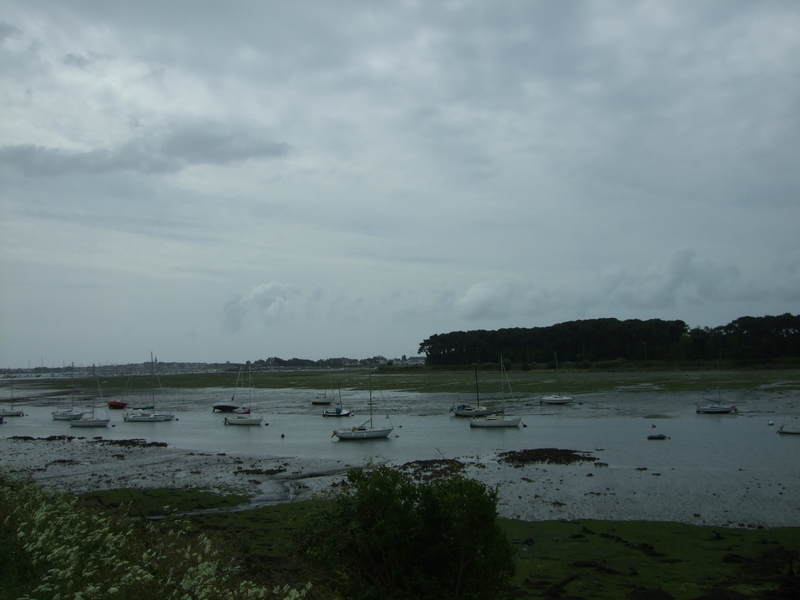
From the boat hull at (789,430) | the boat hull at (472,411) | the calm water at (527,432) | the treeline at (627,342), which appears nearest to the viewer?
the calm water at (527,432)

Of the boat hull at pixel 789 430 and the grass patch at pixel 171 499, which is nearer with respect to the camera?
the grass patch at pixel 171 499

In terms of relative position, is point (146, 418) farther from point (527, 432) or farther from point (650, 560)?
point (650, 560)

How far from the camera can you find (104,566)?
34.4 ft

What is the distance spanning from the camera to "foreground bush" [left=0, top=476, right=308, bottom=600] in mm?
8969

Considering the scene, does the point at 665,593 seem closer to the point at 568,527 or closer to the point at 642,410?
the point at 568,527

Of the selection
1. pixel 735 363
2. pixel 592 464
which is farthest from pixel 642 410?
pixel 735 363

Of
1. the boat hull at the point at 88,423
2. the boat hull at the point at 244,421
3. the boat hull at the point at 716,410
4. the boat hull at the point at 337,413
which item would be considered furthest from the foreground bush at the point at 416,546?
the boat hull at the point at 88,423

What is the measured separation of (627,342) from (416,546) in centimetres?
15305

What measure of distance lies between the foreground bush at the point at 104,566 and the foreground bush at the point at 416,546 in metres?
1.03

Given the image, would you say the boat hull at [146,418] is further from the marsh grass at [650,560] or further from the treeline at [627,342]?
the treeline at [627,342]

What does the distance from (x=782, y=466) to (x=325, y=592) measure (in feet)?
104

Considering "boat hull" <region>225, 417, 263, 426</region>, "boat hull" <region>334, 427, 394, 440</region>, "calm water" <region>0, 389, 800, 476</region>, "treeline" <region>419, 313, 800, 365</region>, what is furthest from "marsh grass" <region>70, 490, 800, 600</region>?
"treeline" <region>419, 313, 800, 365</region>

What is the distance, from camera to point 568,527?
875 inches

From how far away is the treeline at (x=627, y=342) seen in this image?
134 m
